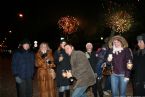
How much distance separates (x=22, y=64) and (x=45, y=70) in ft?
2.69

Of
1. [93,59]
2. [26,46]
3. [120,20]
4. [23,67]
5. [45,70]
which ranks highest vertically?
[120,20]

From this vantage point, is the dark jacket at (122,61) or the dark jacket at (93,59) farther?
the dark jacket at (93,59)

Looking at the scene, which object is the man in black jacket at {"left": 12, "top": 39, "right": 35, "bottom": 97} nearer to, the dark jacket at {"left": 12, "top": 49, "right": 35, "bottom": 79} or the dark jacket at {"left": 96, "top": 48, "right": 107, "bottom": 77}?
the dark jacket at {"left": 12, "top": 49, "right": 35, "bottom": 79}

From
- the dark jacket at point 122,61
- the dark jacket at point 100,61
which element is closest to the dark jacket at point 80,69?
the dark jacket at point 122,61

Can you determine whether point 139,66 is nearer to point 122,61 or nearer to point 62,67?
point 122,61

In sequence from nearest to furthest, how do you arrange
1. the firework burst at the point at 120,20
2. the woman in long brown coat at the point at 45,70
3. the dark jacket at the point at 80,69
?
1. the dark jacket at the point at 80,69
2. the woman in long brown coat at the point at 45,70
3. the firework burst at the point at 120,20

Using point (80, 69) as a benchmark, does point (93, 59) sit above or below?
above

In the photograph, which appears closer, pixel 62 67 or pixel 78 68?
pixel 78 68

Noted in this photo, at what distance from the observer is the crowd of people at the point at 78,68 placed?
902cm

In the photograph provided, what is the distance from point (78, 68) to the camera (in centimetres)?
889

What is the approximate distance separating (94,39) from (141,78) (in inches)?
1895

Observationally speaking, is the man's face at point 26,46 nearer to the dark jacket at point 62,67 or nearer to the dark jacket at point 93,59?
the dark jacket at point 62,67

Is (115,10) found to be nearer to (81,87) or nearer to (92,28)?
(92,28)

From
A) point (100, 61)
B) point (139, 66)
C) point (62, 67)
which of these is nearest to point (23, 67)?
point (62, 67)
